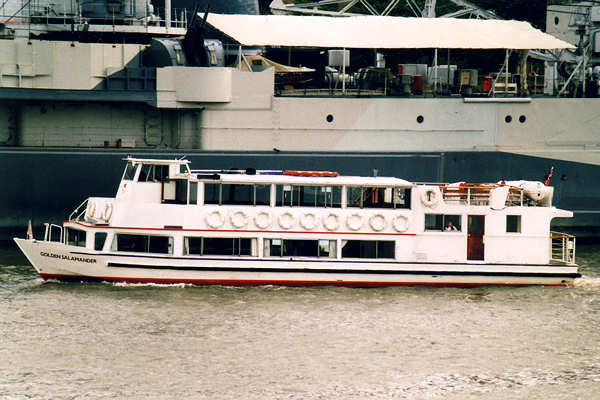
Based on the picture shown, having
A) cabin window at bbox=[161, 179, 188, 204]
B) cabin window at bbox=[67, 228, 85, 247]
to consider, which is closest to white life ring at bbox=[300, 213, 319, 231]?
cabin window at bbox=[161, 179, 188, 204]

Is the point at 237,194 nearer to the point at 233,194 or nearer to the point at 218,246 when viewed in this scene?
the point at 233,194

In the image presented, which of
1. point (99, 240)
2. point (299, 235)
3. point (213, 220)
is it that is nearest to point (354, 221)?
point (299, 235)

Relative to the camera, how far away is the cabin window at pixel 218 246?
3134cm

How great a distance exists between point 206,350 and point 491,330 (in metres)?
6.86

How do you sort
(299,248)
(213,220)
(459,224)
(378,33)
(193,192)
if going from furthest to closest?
(378,33)
(459,224)
(299,248)
(193,192)
(213,220)

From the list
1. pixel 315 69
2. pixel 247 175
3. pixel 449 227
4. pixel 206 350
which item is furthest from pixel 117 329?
pixel 315 69

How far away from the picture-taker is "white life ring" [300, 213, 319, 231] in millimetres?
31500

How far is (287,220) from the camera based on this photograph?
3150 centimetres

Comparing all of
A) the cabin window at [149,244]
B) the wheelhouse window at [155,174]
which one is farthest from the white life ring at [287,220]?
the wheelhouse window at [155,174]

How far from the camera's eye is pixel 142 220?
30953 mm

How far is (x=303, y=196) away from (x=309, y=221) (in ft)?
2.48

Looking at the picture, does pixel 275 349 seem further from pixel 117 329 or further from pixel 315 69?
pixel 315 69

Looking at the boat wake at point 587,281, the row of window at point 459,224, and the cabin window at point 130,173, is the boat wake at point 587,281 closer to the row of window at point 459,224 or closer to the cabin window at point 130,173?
the row of window at point 459,224

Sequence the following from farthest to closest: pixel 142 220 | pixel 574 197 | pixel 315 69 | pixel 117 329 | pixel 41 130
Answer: pixel 315 69 < pixel 574 197 < pixel 41 130 < pixel 142 220 < pixel 117 329
